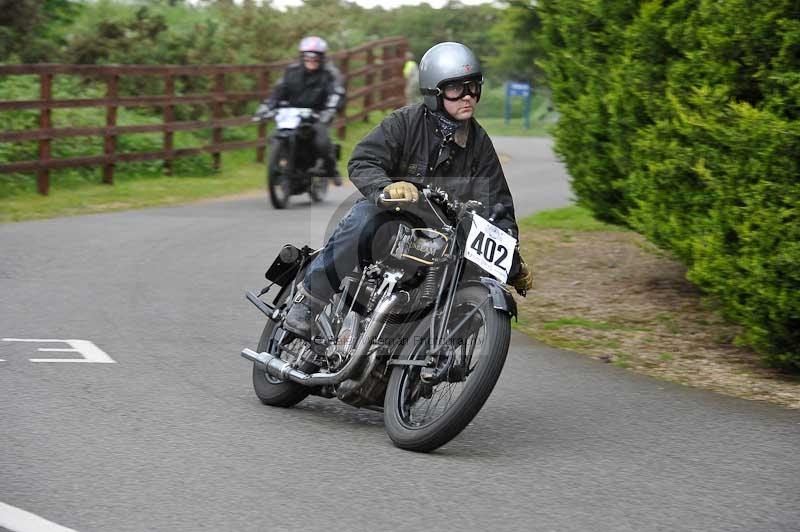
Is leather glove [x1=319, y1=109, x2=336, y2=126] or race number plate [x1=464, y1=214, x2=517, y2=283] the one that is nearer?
race number plate [x1=464, y1=214, x2=517, y2=283]

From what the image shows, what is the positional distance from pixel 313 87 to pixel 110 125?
3544mm

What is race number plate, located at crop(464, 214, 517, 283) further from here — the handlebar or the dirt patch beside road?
the dirt patch beside road

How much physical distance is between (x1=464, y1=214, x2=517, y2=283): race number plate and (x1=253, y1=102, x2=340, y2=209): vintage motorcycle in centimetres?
1120

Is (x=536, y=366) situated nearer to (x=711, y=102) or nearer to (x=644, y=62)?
(x=711, y=102)

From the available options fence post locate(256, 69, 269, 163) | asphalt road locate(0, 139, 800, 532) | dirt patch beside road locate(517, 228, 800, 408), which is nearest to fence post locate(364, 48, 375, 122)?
fence post locate(256, 69, 269, 163)

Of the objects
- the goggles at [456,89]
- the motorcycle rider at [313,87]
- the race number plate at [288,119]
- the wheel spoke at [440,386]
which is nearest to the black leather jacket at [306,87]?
the motorcycle rider at [313,87]

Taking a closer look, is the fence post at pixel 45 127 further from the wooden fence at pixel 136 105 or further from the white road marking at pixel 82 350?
the white road marking at pixel 82 350

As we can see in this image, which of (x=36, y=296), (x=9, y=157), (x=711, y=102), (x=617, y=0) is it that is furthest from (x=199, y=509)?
(x=9, y=157)

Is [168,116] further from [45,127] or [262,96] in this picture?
[262,96]

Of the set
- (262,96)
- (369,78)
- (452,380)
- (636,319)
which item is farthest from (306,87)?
(369,78)

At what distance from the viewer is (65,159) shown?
1856 centimetres

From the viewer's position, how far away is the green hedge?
302 inches

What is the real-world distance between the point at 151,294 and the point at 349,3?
44221 mm

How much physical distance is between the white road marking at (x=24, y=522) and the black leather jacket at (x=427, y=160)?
230cm
